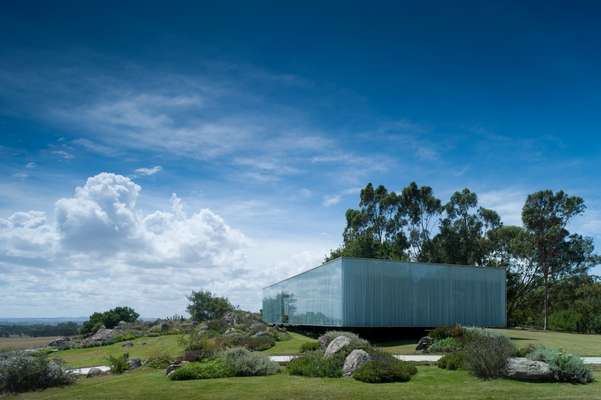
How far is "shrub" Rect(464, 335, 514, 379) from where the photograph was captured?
44.9ft

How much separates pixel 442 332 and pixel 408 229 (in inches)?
1315

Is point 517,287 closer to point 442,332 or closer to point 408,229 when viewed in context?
point 408,229

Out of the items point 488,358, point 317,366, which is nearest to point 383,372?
point 317,366

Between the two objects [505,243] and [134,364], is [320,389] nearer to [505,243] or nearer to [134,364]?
[134,364]

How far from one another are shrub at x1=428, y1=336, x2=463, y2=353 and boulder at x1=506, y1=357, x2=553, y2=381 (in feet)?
20.2

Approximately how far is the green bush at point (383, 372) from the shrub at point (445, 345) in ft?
20.0

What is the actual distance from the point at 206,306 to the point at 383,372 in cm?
5517

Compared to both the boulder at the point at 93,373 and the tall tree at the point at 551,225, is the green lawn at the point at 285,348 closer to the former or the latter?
the boulder at the point at 93,373

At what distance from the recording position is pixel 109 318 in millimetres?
66062

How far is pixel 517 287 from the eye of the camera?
171 ft

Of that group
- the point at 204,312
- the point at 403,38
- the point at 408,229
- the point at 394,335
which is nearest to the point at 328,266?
the point at 394,335

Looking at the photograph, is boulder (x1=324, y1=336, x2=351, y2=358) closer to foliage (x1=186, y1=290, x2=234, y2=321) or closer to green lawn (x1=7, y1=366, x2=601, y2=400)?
green lawn (x1=7, y1=366, x2=601, y2=400)

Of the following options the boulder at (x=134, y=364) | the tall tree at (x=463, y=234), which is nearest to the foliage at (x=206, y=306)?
the tall tree at (x=463, y=234)

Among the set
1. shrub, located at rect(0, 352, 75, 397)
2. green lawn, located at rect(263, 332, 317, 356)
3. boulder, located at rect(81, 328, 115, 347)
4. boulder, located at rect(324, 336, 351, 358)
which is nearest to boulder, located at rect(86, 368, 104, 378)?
shrub, located at rect(0, 352, 75, 397)
